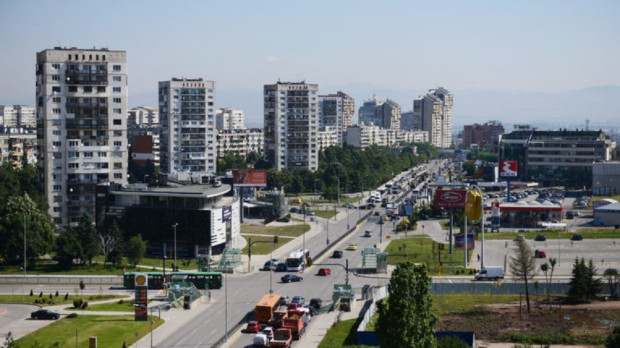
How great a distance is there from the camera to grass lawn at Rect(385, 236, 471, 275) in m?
73.8

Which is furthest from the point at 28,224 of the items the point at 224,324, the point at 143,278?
the point at 224,324

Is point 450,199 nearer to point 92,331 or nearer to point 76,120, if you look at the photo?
point 76,120

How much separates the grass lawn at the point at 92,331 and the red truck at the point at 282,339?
8583 mm

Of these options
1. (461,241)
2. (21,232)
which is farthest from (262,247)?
(21,232)

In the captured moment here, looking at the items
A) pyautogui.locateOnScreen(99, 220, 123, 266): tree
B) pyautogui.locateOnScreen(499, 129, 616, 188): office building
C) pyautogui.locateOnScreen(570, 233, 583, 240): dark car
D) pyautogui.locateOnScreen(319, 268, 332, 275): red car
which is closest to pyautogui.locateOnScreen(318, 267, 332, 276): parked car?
pyautogui.locateOnScreen(319, 268, 332, 275): red car

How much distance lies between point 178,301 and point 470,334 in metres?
21.3

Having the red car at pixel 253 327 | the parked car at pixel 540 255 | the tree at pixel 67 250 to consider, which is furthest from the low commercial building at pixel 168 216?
the parked car at pixel 540 255

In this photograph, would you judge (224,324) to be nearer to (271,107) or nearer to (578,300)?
(578,300)

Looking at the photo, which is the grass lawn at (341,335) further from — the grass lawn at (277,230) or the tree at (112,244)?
the grass lawn at (277,230)

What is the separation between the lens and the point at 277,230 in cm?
9962

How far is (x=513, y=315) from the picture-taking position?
181 feet

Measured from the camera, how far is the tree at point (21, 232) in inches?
2896

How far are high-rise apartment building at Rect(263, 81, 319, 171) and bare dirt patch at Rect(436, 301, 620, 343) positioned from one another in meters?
93.4

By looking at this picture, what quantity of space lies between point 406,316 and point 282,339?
9.87 m
